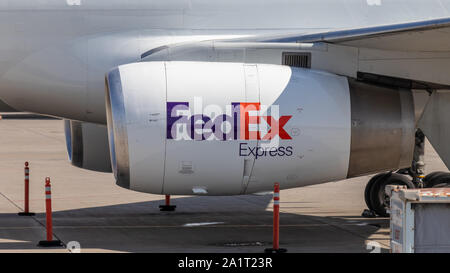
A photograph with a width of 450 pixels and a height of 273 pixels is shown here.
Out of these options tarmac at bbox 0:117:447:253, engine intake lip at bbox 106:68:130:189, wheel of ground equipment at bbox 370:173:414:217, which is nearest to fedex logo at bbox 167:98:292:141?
engine intake lip at bbox 106:68:130:189

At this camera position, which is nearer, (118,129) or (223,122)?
(118,129)

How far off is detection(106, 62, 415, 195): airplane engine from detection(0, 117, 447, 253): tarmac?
3.00 feet

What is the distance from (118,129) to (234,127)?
1.53 metres

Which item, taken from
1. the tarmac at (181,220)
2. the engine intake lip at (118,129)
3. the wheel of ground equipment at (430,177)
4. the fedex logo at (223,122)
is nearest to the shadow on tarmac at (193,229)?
the tarmac at (181,220)

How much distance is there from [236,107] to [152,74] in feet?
3.93

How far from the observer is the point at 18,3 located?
1350 cm

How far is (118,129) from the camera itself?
12.1m

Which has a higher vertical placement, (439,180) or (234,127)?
(234,127)

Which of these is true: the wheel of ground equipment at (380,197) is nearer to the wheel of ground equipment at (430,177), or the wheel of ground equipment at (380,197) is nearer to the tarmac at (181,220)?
the tarmac at (181,220)

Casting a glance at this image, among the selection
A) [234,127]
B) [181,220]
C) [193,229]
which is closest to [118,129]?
[234,127]

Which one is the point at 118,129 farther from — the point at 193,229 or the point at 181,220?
the point at 181,220

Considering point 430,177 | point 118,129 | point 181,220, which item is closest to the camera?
point 118,129

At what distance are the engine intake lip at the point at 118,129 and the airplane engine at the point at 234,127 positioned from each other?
0.04 ft

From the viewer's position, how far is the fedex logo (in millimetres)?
12055
